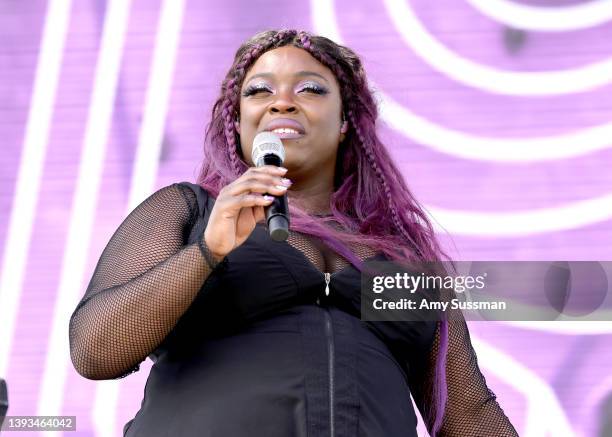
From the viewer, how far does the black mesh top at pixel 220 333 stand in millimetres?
1565

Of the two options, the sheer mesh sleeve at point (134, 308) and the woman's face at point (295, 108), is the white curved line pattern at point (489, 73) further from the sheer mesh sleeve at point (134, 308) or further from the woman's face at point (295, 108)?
the sheer mesh sleeve at point (134, 308)

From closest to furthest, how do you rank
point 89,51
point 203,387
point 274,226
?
point 274,226
point 203,387
point 89,51

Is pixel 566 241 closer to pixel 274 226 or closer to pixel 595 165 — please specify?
pixel 595 165

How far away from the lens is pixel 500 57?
3020mm

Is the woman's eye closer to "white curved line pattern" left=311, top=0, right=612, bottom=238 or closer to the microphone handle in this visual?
the microphone handle

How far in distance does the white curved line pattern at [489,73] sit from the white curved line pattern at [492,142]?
5.5 inches

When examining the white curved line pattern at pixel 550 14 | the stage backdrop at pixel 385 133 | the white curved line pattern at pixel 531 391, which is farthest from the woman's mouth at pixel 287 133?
the white curved line pattern at pixel 550 14

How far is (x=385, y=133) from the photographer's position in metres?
2.80

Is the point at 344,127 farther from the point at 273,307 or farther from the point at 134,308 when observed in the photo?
the point at 134,308

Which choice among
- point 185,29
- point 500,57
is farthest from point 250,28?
point 500,57

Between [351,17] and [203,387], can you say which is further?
[351,17]

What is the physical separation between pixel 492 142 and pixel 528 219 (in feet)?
0.80

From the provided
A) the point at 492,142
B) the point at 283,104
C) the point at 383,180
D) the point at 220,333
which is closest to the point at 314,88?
the point at 283,104

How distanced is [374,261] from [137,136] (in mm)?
1337
